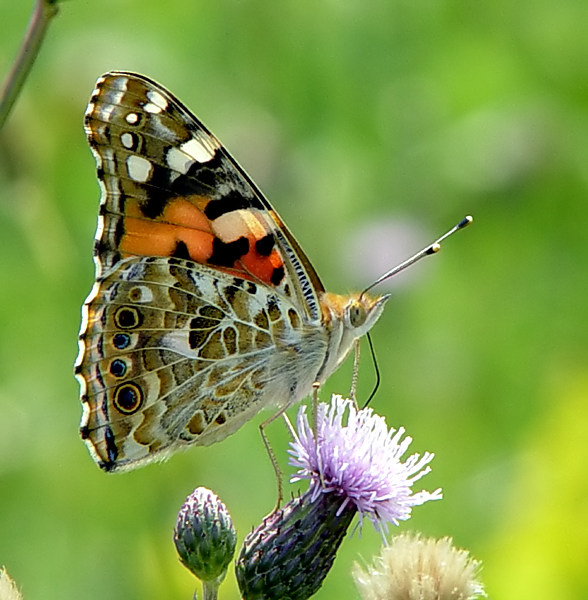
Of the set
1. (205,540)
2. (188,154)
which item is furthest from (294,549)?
(188,154)

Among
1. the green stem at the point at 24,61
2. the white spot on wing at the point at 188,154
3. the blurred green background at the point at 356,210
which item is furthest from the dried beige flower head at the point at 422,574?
the blurred green background at the point at 356,210

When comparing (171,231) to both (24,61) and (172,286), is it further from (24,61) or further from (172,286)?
(24,61)

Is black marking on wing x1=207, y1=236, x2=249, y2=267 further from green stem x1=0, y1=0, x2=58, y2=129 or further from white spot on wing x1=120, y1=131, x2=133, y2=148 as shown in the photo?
green stem x1=0, y1=0, x2=58, y2=129

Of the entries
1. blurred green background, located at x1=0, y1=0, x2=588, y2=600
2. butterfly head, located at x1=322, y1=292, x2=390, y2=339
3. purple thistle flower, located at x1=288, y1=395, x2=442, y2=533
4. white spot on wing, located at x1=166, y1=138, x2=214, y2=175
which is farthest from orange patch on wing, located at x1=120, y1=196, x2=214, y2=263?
blurred green background, located at x1=0, y1=0, x2=588, y2=600

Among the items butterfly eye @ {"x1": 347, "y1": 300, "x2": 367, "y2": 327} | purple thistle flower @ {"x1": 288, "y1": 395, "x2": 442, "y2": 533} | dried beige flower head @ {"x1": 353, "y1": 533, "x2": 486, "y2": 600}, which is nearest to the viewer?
dried beige flower head @ {"x1": 353, "y1": 533, "x2": 486, "y2": 600}

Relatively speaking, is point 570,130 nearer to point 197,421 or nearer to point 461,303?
point 461,303

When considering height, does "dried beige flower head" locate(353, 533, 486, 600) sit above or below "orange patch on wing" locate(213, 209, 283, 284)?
below

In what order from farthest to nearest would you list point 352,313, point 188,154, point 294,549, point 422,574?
point 352,313, point 188,154, point 294,549, point 422,574

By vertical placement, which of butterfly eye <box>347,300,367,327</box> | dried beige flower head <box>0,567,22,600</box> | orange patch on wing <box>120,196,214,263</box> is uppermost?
orange patch on wing <box>120,196,214,263</box>
